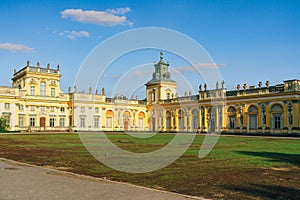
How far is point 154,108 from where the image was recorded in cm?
6544

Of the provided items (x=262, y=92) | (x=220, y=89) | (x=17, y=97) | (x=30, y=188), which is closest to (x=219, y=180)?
(x=30, y=188)

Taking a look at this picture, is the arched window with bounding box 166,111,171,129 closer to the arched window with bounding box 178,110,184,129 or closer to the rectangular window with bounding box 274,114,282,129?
the arched window with bounding box 178,110,184,129

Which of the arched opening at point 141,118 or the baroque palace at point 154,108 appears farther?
the arched opening at point 141,118

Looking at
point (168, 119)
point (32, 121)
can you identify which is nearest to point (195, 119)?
point (168, 119)

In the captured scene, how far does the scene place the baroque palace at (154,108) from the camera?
43.1 m

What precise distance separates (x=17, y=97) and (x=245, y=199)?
52.1 metres

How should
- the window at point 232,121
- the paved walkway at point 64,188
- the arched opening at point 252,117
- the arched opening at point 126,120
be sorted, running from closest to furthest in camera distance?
the paved walkway at point 64,188
the arched opening at point 252,117
the window at point 232,121
the arched opening at point 126,120

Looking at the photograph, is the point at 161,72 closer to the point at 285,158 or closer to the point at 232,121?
the point at 232,121

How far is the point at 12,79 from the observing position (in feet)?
208

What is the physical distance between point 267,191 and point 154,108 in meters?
57.9

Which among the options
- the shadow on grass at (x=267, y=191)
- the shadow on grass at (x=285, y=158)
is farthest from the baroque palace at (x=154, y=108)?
the shadow on grass at (x=267, y=191)

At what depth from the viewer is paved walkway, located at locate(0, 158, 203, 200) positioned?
6910mm

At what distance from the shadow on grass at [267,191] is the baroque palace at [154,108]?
3490 cm

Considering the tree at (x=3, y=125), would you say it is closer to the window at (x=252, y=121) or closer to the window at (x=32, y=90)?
the window at (x=32, y=90)
